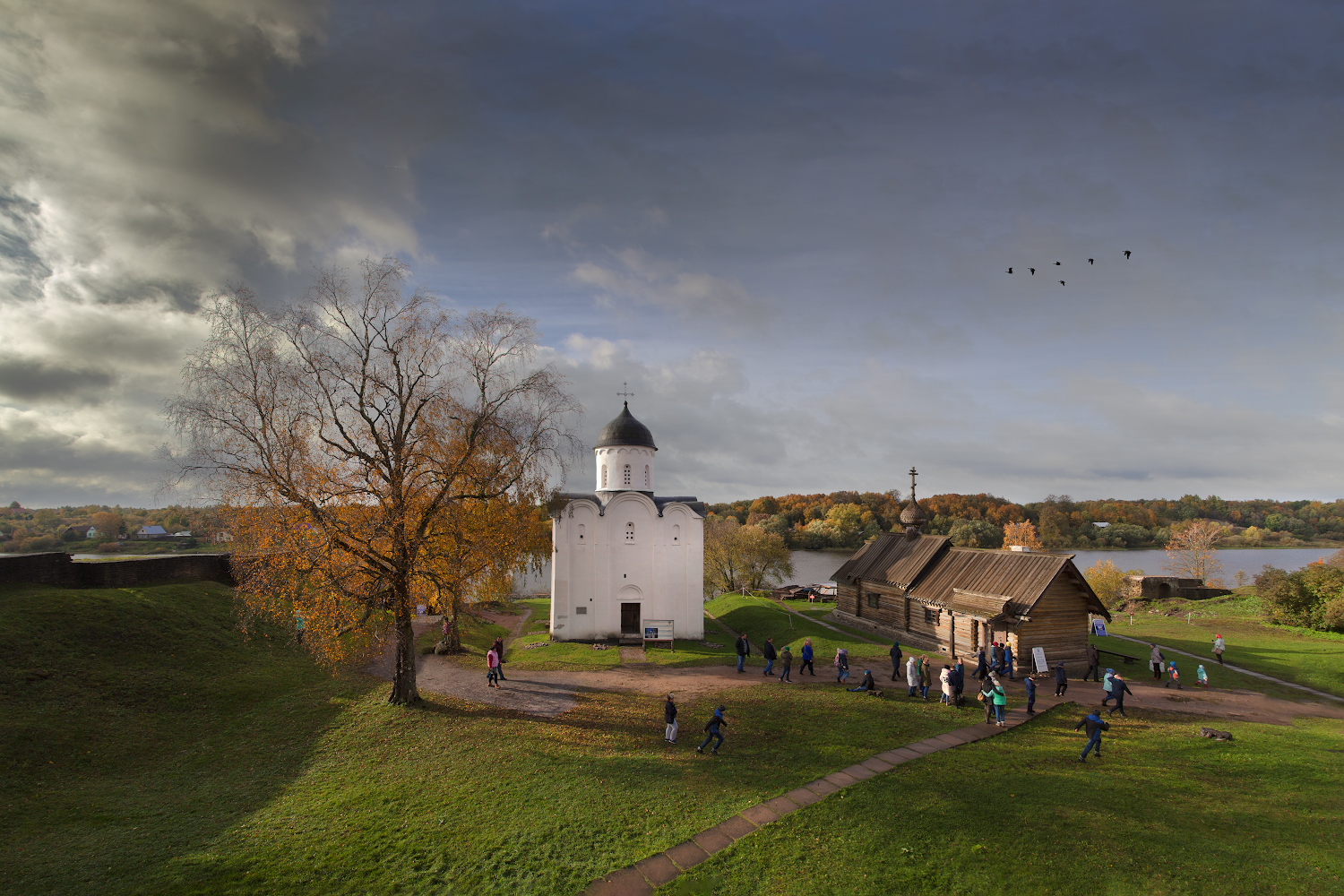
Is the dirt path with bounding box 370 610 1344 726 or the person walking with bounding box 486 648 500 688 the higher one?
the person walking with bounding box 486 648 500 688

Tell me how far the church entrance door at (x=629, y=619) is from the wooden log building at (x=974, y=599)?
11.5 meters

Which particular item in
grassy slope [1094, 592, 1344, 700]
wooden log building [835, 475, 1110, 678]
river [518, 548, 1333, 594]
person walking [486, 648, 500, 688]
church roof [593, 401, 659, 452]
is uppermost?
church roof [593, 401, 659, 452]

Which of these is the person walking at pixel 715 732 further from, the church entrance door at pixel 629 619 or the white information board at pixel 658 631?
the church entrance door at pixel 629 619

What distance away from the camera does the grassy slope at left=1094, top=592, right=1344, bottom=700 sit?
2075 cm

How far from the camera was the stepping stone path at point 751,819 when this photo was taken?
821 cm

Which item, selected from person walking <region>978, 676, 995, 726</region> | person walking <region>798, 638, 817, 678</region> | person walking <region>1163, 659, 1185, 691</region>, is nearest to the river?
person walking <region>798, 638, 817, 678</region>

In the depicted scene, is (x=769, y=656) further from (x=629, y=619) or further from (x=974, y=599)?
(x=629, y=619)

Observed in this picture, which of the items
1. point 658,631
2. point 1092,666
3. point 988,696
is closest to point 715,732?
point 988,696

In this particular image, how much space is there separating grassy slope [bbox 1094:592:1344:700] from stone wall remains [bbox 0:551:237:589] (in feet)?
111

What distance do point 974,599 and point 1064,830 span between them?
41.7 feet

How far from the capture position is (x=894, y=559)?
2814cm

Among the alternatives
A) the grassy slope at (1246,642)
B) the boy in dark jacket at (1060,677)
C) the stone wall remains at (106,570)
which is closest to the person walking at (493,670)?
the stone wall remains at (106,570)

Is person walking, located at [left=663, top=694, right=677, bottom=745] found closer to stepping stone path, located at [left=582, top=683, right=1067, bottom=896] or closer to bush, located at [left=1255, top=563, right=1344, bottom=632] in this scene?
stepping stone path, located at [left=582, top=683, right=1067, bottom=896]

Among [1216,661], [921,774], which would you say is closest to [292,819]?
[921,774]
